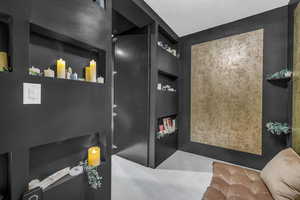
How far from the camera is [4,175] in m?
0.95

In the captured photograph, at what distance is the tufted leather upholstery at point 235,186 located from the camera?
1146mm

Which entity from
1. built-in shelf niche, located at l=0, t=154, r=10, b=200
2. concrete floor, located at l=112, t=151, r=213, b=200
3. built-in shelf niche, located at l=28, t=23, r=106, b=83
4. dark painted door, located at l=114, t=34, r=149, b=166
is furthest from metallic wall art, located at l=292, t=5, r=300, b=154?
built-in shelf niche, located at l=0, t=154, r=10, b=200

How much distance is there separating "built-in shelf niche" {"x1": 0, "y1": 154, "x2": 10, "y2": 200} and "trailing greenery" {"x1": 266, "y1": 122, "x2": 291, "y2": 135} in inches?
121

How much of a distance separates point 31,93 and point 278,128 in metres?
2.99

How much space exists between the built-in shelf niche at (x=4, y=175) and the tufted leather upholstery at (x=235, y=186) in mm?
1450

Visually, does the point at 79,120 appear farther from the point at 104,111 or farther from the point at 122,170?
the point at 122,170

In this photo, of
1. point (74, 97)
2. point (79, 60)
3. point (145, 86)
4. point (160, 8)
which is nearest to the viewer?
point (74, 97)

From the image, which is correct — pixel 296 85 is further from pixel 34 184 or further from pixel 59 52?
pixel 34 184

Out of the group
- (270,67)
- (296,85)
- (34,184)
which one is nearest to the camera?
(34,184)

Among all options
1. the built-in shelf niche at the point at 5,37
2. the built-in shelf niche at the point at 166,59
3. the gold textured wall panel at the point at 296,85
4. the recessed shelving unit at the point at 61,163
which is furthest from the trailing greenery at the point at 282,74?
the built-in shelf niche at the point at 5,37

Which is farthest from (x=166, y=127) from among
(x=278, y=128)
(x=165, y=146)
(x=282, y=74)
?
(x=282, y=74)

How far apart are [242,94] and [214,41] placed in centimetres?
118

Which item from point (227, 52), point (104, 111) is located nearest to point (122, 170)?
point (104, 111)

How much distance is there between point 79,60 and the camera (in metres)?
1.42
